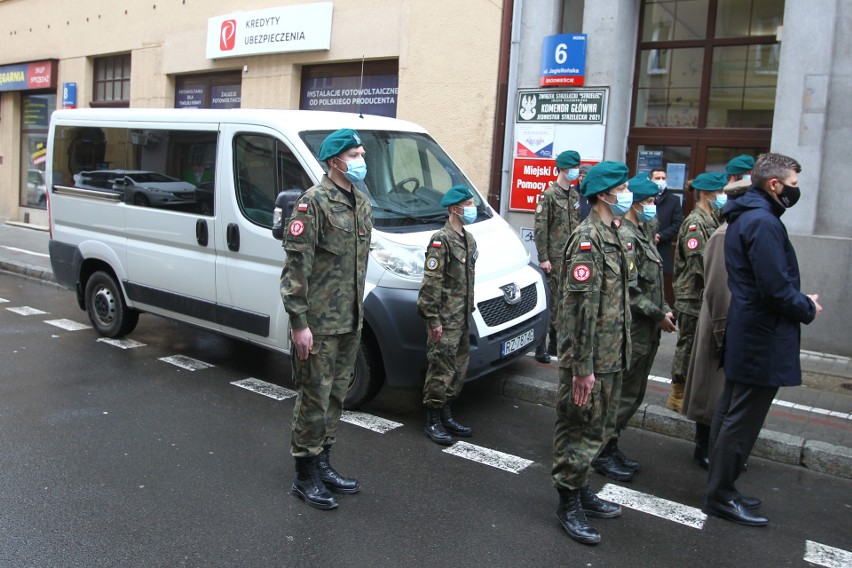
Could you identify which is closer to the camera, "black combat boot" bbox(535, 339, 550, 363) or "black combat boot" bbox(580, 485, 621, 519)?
"black combat boot" bbox(580, 485, 621, 519)

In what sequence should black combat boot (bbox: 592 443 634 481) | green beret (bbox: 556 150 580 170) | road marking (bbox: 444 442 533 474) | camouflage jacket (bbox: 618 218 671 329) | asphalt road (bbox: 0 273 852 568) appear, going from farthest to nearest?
1. green beret (bbox: 556 150 580 170)
2. road marking (bbox: 444 442 533 474)
3. black combat boot (bbox: 592 443 634 481)
4. camouflage jacket (bbox: 618 218 671 329)
5. asphalt road (bbox: 0 273 852 568)

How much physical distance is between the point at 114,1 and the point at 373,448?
14597 mm

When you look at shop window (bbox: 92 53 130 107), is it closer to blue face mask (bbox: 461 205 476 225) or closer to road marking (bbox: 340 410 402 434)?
road marking (bbox: 340 410 402 434)

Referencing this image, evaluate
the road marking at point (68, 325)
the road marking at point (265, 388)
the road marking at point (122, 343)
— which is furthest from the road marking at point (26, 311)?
the road marking at point (265, 388)

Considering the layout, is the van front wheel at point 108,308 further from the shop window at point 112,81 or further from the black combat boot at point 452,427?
the shop window at point 112,81

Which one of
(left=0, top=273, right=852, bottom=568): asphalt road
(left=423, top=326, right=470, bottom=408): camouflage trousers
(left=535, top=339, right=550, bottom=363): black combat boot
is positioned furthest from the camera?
(left=535, top=339, right=550, bottom=363): black combat boot

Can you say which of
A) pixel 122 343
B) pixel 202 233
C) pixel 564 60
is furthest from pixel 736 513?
pixel 564 60

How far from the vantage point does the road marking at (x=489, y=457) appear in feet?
16.6

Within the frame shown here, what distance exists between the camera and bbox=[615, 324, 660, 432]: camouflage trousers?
4.77 meters

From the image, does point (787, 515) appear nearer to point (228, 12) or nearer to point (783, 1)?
point (783, 1)

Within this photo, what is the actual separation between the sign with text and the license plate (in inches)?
167

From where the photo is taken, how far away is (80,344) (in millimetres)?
7828

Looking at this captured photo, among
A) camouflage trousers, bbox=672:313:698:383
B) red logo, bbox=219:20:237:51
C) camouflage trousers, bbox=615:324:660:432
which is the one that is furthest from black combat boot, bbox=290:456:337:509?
red logo, bbox=219:20:237:51

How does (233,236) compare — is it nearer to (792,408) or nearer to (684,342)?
(684,342)
